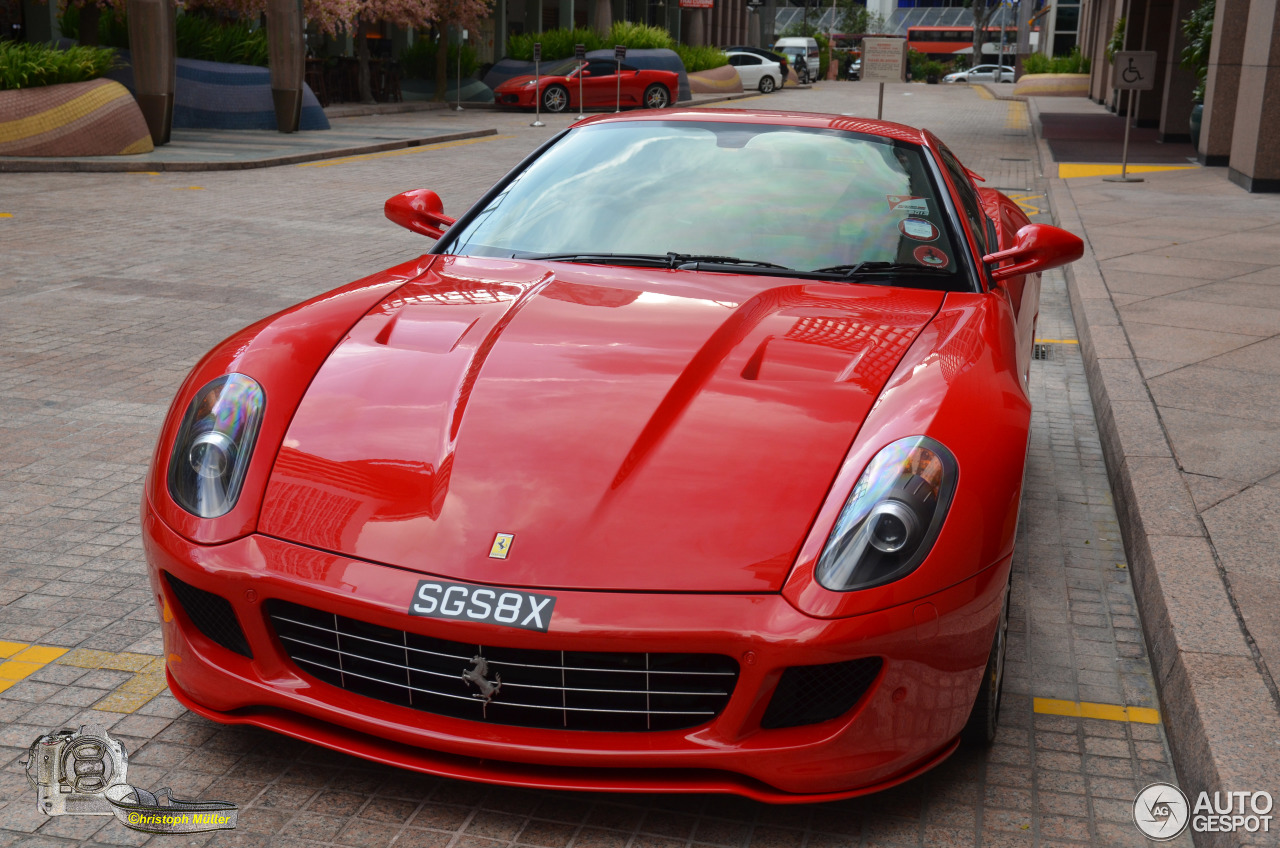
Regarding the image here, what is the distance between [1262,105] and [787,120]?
11867 mm

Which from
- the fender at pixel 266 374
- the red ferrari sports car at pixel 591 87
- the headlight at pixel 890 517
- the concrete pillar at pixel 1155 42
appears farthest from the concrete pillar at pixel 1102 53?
the headlight at pixel 890 517

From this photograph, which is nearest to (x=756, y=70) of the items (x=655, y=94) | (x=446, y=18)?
→ (x=655, y=94)

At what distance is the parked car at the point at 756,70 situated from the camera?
4500cm

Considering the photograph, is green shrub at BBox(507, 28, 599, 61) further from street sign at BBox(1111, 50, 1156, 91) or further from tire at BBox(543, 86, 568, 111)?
street sign at BBox(1111, 50, 1156, 91)

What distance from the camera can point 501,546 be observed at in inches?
99.5

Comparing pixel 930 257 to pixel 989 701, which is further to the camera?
pixel 930 257

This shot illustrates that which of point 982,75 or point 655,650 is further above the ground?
point 982,75

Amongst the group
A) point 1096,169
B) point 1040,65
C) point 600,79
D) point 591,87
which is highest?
point 1040,65

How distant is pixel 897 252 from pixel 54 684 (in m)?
2.64

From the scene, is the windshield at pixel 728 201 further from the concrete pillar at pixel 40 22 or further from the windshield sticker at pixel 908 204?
the concrete pillar at pixel 40 22

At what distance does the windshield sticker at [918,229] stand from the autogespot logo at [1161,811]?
1.71 metres

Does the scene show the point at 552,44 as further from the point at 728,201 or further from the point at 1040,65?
the point at 728,201

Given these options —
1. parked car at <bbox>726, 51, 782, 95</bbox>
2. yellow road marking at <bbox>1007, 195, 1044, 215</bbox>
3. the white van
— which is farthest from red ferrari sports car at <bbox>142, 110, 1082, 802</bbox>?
the white van

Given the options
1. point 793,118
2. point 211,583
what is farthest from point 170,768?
point 793,118
